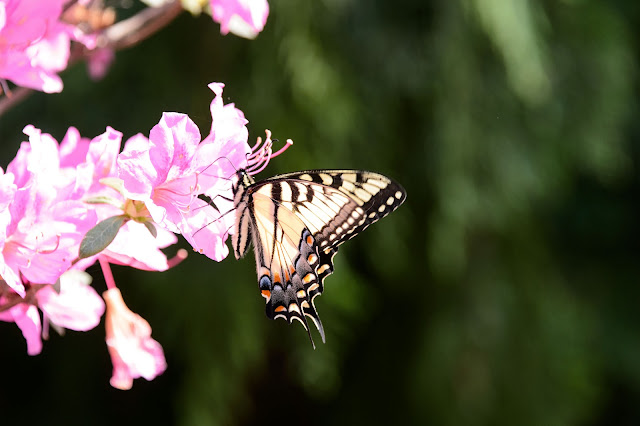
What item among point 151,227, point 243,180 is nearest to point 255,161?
point 243,180

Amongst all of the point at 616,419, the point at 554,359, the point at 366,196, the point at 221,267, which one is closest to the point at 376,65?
the point at 221,267

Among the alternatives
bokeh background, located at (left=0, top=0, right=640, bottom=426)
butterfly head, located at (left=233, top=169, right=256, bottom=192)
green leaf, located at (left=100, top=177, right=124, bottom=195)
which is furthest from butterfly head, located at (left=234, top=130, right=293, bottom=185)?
bokeh background, located at (left=0, top=0, right=640, bottom=426)

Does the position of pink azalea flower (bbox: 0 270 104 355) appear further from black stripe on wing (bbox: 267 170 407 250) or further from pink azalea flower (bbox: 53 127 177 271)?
black stripe on wing (bbox: 267 170 407 250)

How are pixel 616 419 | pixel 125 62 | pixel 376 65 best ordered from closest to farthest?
pixel 376 65 → pixel 125 62 → pixel 616 419

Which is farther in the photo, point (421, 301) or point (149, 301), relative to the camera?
point (421, 301)

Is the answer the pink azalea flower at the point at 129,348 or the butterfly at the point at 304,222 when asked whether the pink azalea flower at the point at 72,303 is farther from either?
the butterfly at the point at 304,222

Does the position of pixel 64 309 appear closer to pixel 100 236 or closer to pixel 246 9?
pixel 100 236

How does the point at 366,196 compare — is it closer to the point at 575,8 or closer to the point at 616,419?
the point at 575,8

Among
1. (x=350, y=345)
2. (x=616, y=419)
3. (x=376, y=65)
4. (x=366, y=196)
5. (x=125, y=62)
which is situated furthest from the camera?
(x=616, y=419)
